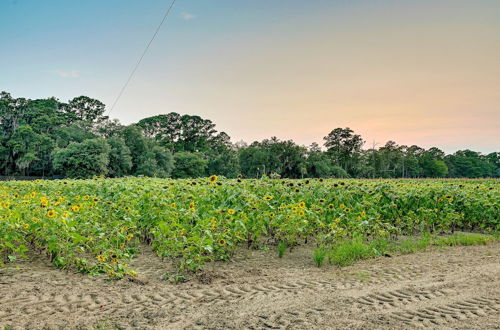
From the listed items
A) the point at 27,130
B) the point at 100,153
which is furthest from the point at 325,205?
the point at 27,130

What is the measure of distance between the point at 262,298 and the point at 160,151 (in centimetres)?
5083

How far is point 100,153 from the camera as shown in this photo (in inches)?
1754

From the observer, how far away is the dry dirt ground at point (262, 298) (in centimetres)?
329

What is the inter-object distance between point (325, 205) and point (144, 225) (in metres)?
3.28

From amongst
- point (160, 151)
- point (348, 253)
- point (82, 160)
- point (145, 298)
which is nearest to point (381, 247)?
point (348, 253)

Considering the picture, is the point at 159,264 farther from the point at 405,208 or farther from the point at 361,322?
the point at 405,208

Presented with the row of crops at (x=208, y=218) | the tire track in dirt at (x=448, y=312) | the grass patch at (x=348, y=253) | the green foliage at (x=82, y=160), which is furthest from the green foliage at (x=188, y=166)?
the tire track in dirt at (x=448, y=312)

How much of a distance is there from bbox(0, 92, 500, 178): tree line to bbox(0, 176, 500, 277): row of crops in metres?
21.6

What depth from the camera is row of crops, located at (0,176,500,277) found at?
4695mm

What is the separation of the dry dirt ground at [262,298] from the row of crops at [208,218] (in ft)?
1.16

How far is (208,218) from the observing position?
5.18 meters

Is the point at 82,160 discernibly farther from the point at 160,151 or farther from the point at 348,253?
the point at 348,253

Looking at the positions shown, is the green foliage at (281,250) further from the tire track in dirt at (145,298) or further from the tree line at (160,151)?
the tree line at (160,151)

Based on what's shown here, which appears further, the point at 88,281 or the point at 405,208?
the point at 405,208
